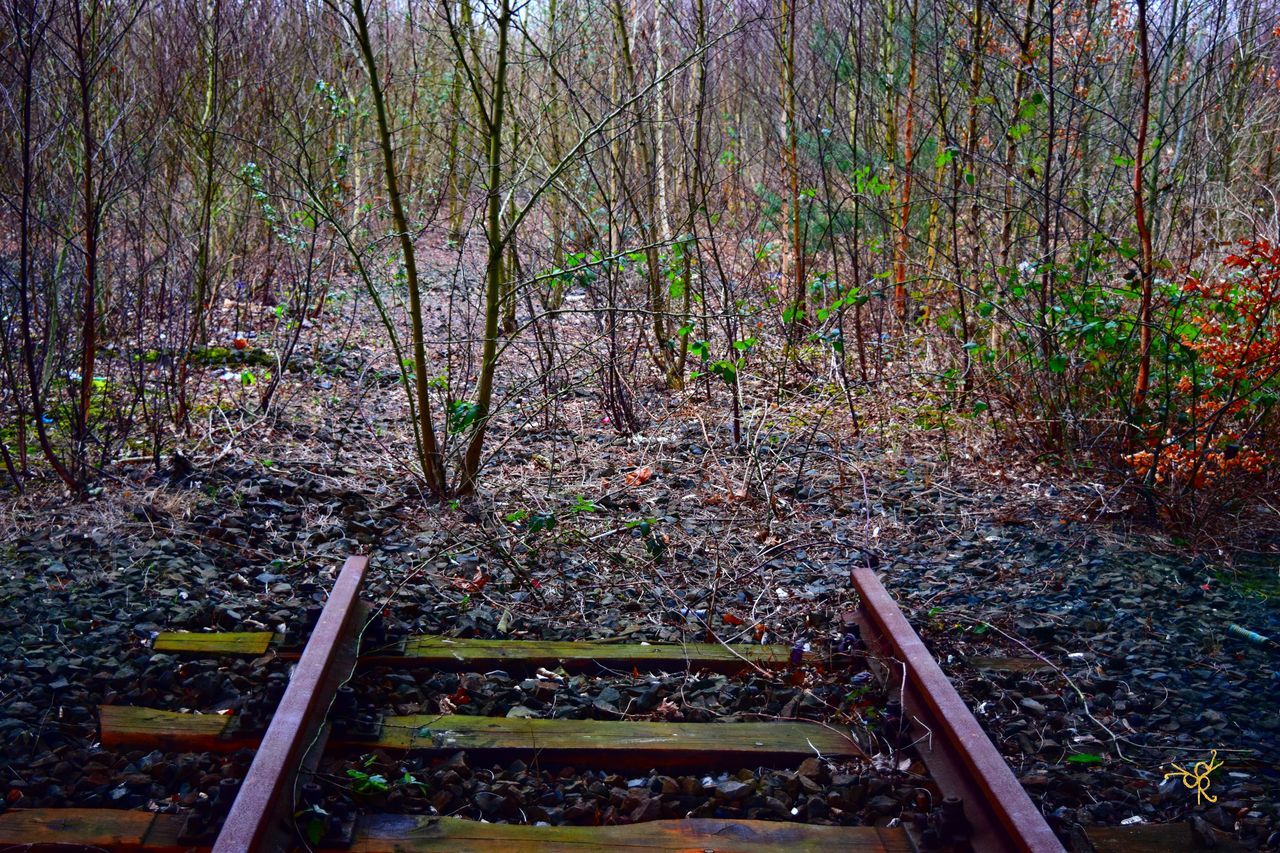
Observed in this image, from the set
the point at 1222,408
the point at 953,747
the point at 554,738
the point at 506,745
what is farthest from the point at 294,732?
the point at 1222,408

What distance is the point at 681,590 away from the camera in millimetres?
4789

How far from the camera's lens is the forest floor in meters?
3.12

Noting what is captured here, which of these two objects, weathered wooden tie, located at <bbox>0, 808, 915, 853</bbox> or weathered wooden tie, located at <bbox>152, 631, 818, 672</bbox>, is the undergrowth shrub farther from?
weathered wooden tie, located at <bbox>0, 808, 915, 853</bbox>

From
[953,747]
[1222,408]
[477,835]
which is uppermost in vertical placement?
[1222,408]

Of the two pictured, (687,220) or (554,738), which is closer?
(554,738)

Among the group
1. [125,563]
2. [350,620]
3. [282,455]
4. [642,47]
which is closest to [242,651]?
[350,620]

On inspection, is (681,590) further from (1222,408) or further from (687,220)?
(687,220)

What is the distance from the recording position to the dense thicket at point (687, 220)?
5.55 metres

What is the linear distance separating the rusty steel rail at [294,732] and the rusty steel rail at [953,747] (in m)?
1.86

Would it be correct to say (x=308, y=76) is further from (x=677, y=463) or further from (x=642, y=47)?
(x=677, y=463)

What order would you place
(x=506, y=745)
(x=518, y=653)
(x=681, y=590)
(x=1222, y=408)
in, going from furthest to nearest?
(x=1222, y=408) < (x=681, y=590) < (x=518, y=653) < (x=506, y=745)

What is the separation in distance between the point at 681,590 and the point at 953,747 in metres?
1.87

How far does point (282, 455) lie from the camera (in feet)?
21.6

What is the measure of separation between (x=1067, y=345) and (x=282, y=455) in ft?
16.9
